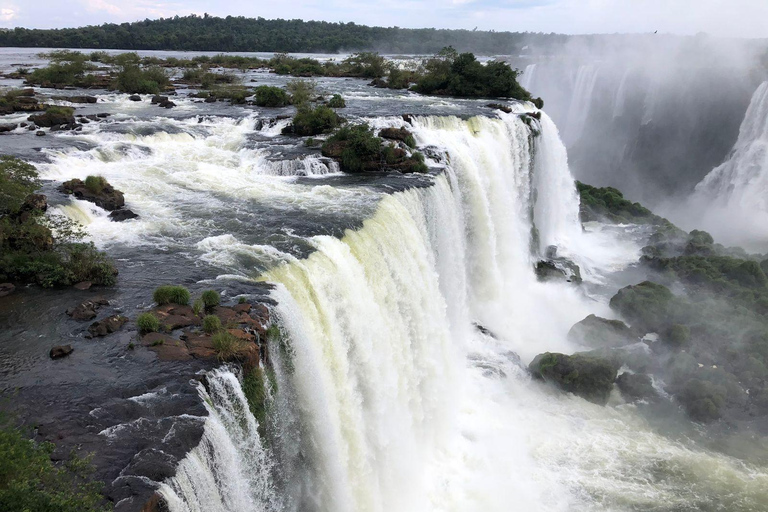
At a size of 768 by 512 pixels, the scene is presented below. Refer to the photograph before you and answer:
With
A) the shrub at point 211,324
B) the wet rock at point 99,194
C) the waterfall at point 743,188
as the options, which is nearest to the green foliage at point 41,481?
the shrub at point 211,324

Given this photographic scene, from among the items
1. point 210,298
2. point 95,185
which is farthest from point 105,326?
point 95,185

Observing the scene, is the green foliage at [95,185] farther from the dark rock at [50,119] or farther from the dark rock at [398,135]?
the dark rock at [398,135]

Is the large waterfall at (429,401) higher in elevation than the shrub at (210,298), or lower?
lower

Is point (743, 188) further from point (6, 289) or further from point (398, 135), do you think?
point (6, 289)

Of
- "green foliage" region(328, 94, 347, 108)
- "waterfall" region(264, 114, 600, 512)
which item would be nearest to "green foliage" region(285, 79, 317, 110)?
"green foliage" region(328, 94, 347, 108)

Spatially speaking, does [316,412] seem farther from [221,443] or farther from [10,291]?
[10,291]

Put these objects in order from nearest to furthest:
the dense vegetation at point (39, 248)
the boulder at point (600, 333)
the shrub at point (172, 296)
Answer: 1. the shrub at point (172, 296)
2. the dense vegetation at point (39, 248)
3. the boulder at point (600, 333)

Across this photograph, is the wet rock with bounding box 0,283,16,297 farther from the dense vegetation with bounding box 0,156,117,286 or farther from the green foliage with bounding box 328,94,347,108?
the green foliage with bounding box 328,94,347,108
